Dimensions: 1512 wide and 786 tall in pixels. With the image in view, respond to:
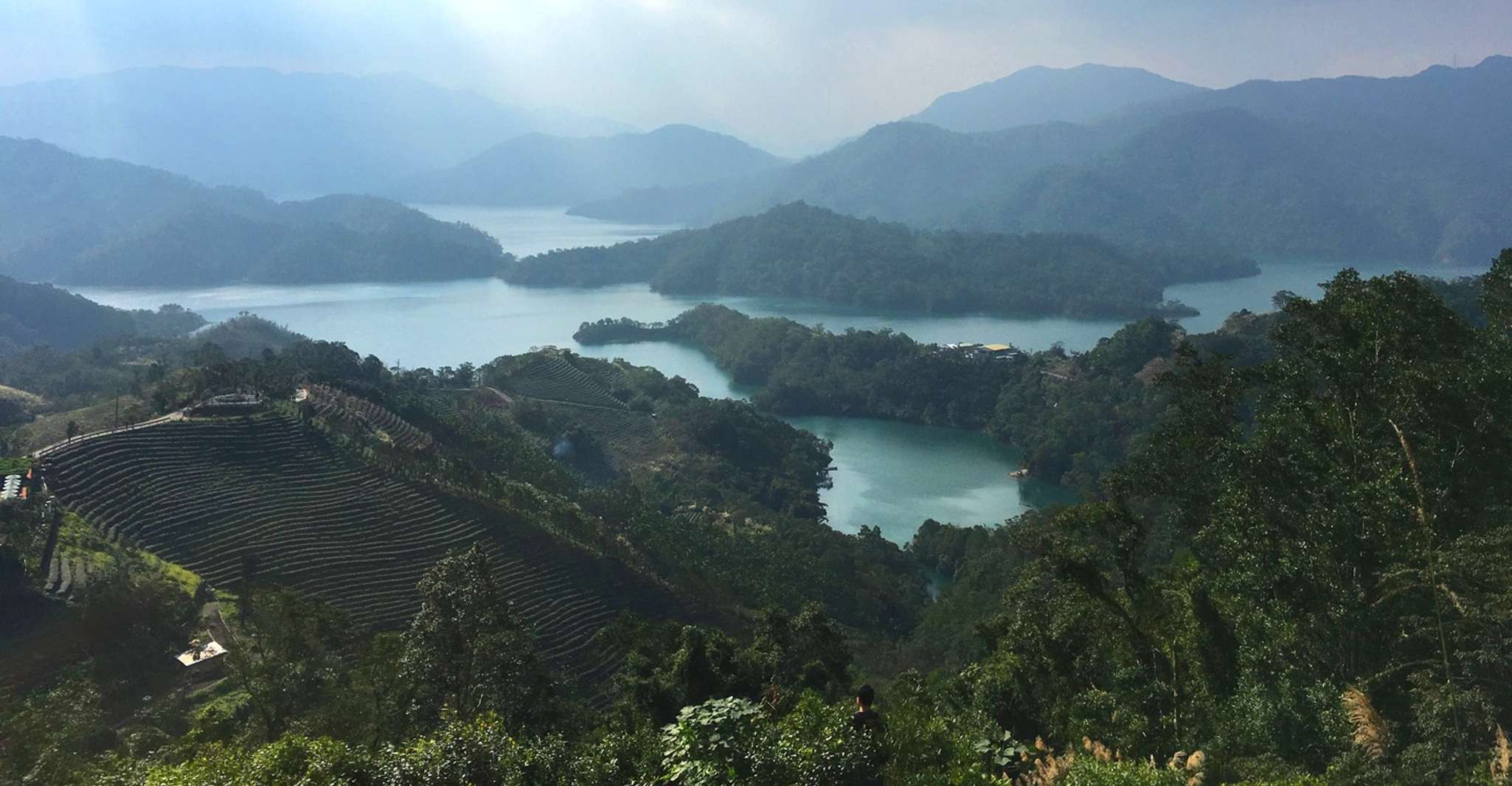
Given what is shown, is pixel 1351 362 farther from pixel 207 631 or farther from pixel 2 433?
pixel 2 433

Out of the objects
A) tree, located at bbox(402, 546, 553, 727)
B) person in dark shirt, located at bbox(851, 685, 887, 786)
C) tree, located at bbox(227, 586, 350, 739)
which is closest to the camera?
person in dark shirt, located at bbox(851, 685, 887, 786)

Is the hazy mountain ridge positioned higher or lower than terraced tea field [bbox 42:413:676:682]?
higher

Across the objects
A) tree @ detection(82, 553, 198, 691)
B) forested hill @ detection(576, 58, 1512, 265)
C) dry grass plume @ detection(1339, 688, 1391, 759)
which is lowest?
tree @ detection(82, 553, 198, 691)

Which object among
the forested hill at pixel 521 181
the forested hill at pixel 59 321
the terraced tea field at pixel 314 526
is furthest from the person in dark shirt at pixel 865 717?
the forested hill at pixel 521 181

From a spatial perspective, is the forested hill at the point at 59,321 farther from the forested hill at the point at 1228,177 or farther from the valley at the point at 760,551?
the forested hill at the point at 1228,177

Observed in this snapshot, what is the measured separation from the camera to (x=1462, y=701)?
512 cm

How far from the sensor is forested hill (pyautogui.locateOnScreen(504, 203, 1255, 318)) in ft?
249

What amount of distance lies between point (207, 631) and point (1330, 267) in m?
106

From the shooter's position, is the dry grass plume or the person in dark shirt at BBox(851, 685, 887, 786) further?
the person in dark shirt at BBox(851, 685, 887, 786)

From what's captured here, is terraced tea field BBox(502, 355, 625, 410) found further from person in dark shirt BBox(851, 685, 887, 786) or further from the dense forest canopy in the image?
person in dark shirt BBox(851, 685, 887, 786)

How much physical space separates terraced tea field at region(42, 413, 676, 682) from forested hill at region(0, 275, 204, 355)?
4180cm

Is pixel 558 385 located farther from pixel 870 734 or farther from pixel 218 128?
pixel 218 128

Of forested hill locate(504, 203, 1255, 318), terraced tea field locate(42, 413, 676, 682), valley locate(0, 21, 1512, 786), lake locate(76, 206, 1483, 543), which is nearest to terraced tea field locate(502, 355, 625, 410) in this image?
valley locate(0, 21, 1512, 786)

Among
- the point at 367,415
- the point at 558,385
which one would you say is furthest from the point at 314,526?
the point at 558,385
